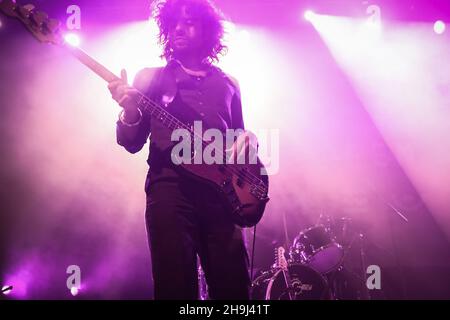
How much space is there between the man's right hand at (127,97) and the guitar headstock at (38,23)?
499mm

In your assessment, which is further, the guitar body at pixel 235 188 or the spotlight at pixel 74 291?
the spotlight at pixel 74 291

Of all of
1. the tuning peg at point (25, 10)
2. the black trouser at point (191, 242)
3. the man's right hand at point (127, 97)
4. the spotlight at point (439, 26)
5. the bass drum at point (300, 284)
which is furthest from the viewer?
the spotlight at point (439, 26)

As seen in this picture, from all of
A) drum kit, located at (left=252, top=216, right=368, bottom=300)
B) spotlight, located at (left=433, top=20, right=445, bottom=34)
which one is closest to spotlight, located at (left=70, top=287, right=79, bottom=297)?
drum kit, located at (left=252, top=216, right=368, bottom=300)

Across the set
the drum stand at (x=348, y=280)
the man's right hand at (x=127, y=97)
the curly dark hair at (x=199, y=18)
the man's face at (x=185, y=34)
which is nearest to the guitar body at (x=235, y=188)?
the man's right hand at (x=127, y=97)

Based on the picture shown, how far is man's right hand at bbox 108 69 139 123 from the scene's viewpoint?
2311mm

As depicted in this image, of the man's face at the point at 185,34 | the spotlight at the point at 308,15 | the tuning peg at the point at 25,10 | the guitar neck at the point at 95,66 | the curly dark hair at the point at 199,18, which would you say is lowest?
the guitar neck at the point at 95,66

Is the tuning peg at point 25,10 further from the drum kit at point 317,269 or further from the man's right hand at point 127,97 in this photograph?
the drum kit at point 317,269

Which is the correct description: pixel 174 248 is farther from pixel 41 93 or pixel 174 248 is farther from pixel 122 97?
pixel 41 93

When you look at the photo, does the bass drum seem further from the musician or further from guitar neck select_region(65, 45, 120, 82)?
guitar neck select_region(65, 45, 120, 82)

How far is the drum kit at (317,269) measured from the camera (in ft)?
16.7

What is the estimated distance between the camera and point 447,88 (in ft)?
Answer: 23.7

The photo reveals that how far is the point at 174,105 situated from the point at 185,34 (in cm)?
61
